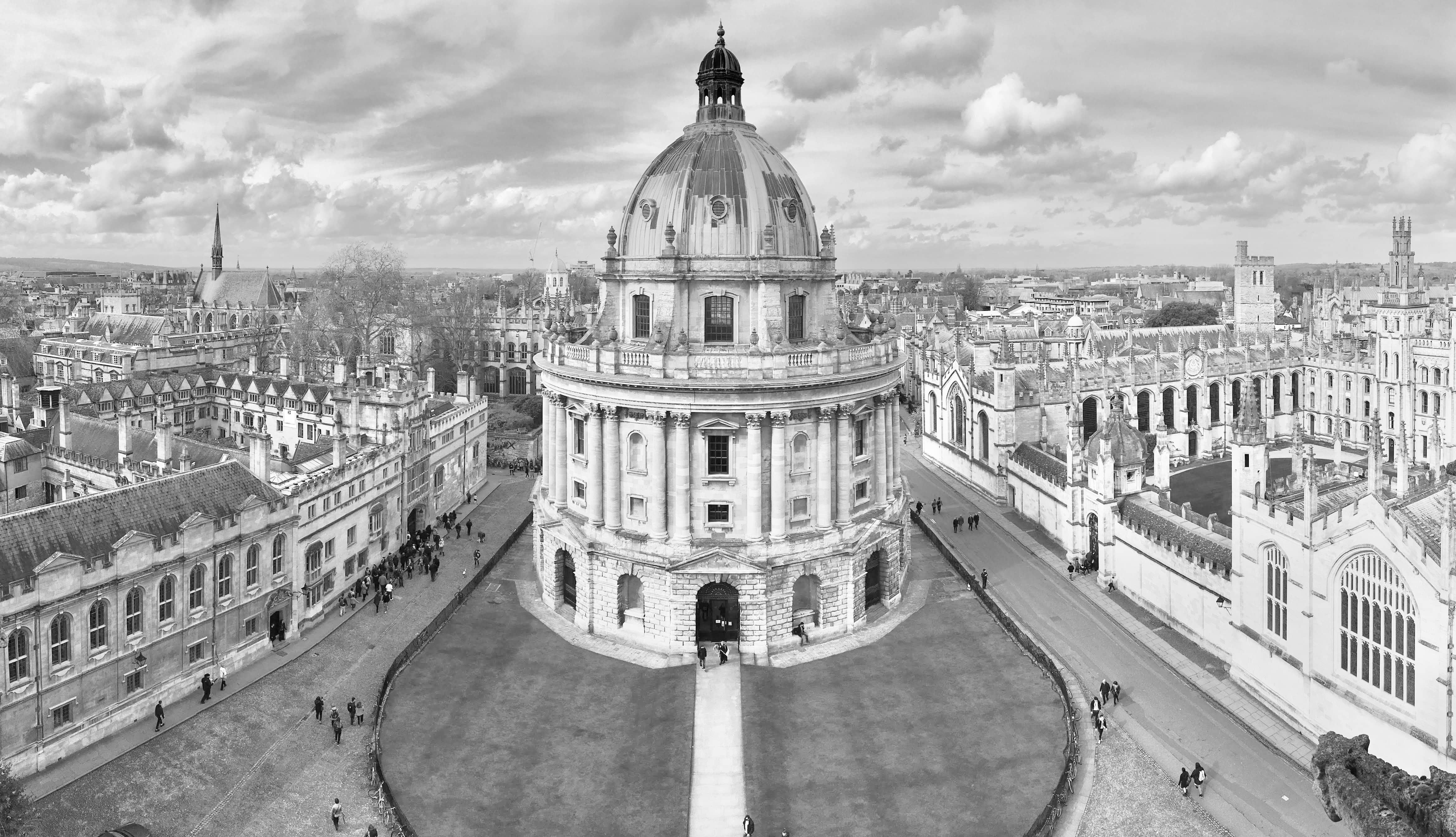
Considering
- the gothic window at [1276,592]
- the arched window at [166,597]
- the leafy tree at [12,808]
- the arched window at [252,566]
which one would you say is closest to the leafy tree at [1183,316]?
the gothic window at [1276,592]

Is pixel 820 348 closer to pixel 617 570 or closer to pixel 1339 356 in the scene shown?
pixel 617 570

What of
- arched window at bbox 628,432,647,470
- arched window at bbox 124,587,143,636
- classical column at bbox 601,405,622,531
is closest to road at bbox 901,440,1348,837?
arched window at bbox 628,432,647,470

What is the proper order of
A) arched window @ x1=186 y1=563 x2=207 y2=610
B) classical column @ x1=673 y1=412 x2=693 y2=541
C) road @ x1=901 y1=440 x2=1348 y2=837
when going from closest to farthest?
road @ x1=901 y1=440 x2=1348 y2=837 → arched window @ x1=186 y1=563 x2=207 y2=610 → classical column @ x1=673 y1=412 x2=693 y2=541

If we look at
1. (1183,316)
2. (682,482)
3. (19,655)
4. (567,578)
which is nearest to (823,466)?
(682,482)

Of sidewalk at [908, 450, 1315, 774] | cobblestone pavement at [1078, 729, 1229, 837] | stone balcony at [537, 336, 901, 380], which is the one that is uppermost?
stone balcony at [537, 336, 901, 380]

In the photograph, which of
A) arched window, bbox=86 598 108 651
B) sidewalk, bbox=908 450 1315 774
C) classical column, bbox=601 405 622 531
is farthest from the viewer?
classical column, bbox=601 405 622 531

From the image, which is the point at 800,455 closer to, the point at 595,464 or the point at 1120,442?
the point at 595,464

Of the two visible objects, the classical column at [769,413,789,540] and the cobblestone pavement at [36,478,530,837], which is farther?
the classical column at [769,413,789,540]

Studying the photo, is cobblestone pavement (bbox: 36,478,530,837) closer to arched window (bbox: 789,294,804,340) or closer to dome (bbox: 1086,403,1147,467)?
arched window (bbox: 789,294,804,340)
